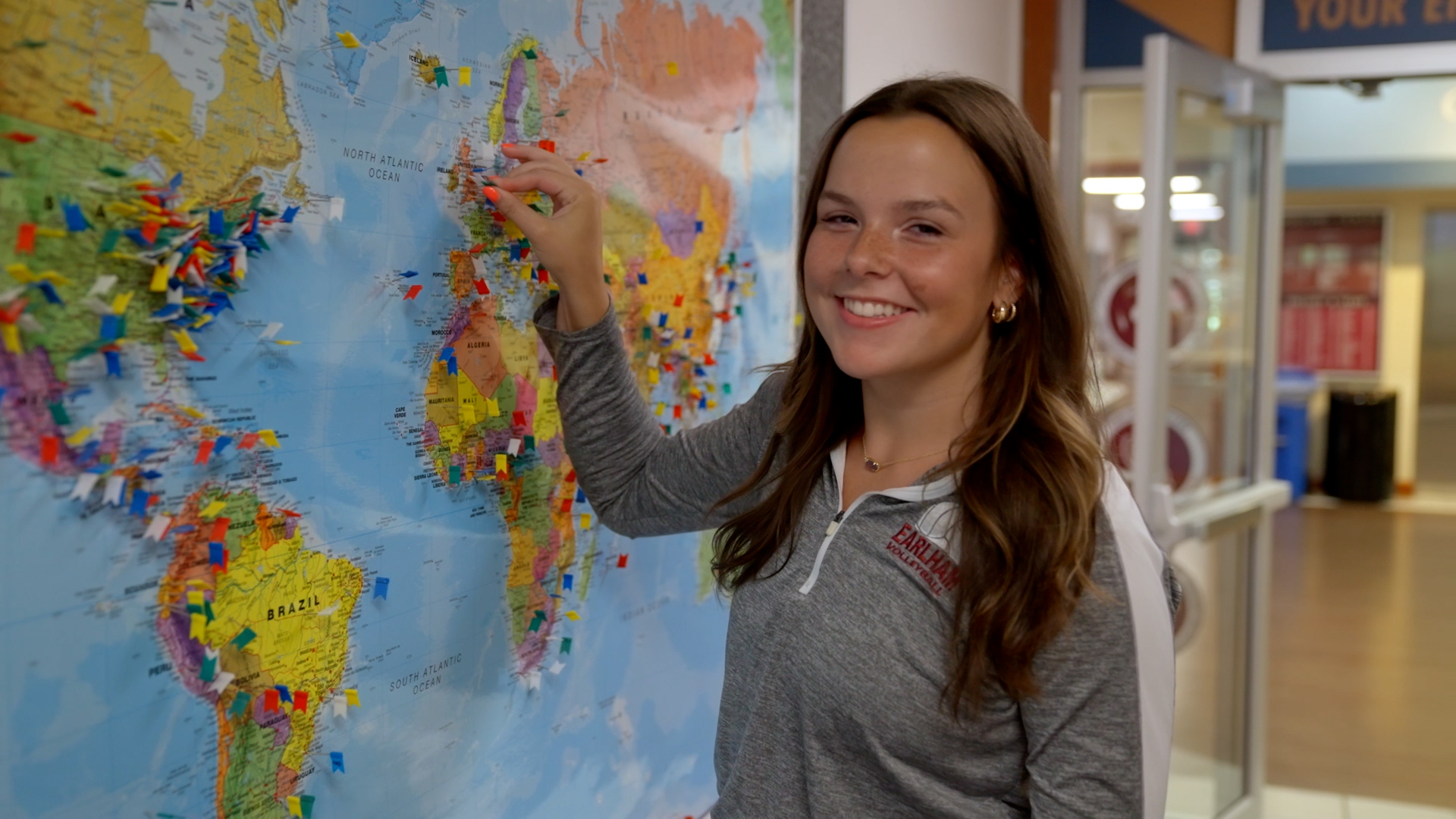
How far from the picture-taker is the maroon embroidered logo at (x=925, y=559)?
113 cm

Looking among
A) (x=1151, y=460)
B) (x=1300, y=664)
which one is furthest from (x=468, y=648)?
(x=1300, y=664)

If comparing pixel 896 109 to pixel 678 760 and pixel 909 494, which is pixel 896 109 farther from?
pixel 678 760

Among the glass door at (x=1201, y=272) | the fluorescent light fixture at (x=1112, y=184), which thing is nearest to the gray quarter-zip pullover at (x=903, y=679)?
the glass door at (x=1201, y=272)

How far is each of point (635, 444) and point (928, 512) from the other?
1.24 ft

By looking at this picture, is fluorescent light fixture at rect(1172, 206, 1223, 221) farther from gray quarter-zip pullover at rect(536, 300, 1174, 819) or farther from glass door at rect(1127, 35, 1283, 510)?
gray quarter-zip pullover at rect(536, 300, 1174, 819)

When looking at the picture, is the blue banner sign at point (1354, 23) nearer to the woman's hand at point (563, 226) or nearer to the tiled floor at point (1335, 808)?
the tiled floor at point (1335, 808)

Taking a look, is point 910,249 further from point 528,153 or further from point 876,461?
point 528,153

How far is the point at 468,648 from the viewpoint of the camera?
121 cm

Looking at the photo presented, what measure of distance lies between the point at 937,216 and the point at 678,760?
0.89 meters

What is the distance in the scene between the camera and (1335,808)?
3.79m

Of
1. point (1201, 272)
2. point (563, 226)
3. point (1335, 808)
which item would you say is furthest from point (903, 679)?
point (1335, 808)

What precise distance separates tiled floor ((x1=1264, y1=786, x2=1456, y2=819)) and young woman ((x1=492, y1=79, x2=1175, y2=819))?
3.14 meters

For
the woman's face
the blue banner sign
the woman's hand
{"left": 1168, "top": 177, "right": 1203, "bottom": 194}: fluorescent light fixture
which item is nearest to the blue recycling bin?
the blue banner sign

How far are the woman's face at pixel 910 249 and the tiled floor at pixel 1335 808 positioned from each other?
10.7ft
